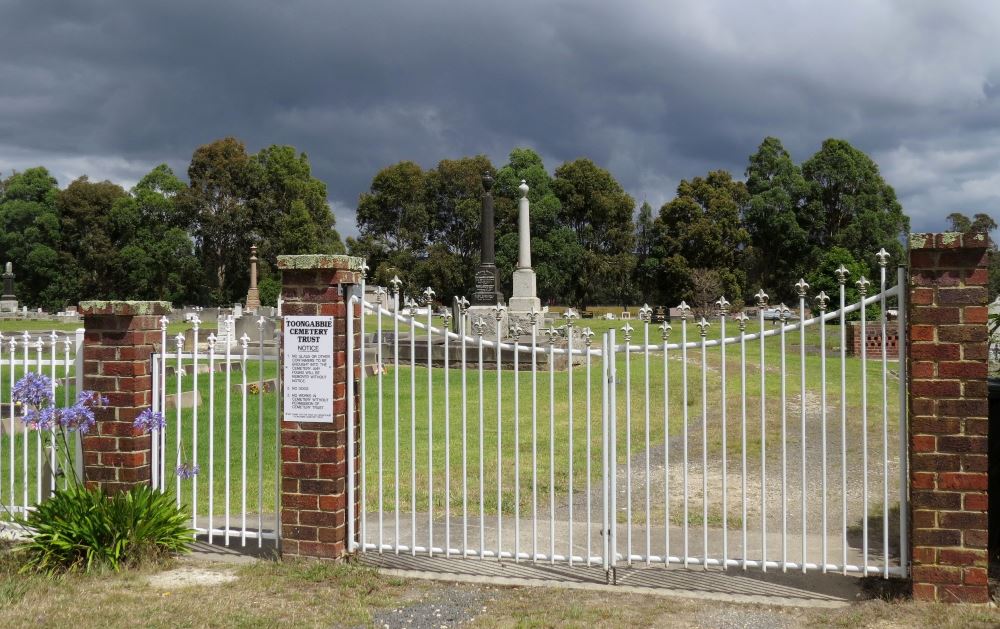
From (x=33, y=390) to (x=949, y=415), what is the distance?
5723 millimetres

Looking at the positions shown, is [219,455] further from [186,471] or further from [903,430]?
[903,430]

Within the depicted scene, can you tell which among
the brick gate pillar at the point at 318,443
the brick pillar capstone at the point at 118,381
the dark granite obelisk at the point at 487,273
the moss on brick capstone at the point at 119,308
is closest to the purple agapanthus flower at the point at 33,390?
the brick pillar capstone at the point at 118,381

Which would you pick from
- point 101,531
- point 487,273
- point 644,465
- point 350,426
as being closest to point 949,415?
point 350,426

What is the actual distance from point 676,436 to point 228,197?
48658 millimetres

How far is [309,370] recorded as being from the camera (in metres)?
5.19

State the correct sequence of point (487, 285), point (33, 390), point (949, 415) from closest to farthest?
point (949, 415) → point (33, 390) → point (487, 285)

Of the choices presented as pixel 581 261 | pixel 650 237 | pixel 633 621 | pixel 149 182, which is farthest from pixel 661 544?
pixel 149 182

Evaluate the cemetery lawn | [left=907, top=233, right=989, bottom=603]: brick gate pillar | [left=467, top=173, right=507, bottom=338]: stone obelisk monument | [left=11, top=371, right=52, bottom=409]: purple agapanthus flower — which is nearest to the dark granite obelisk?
[left=467, top=173, right=507, bottom=338]: stone obelisk monument

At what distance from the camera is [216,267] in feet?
179

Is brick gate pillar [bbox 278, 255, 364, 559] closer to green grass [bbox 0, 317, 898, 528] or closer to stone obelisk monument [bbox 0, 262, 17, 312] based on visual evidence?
green grass [bbox 0, 317, 898, 528]

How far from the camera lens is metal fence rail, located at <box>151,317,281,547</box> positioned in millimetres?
5340

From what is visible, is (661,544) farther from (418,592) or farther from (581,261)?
(581,261)

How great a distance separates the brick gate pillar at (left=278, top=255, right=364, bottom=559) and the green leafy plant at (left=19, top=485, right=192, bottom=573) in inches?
32.6

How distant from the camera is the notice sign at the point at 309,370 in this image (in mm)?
5145
